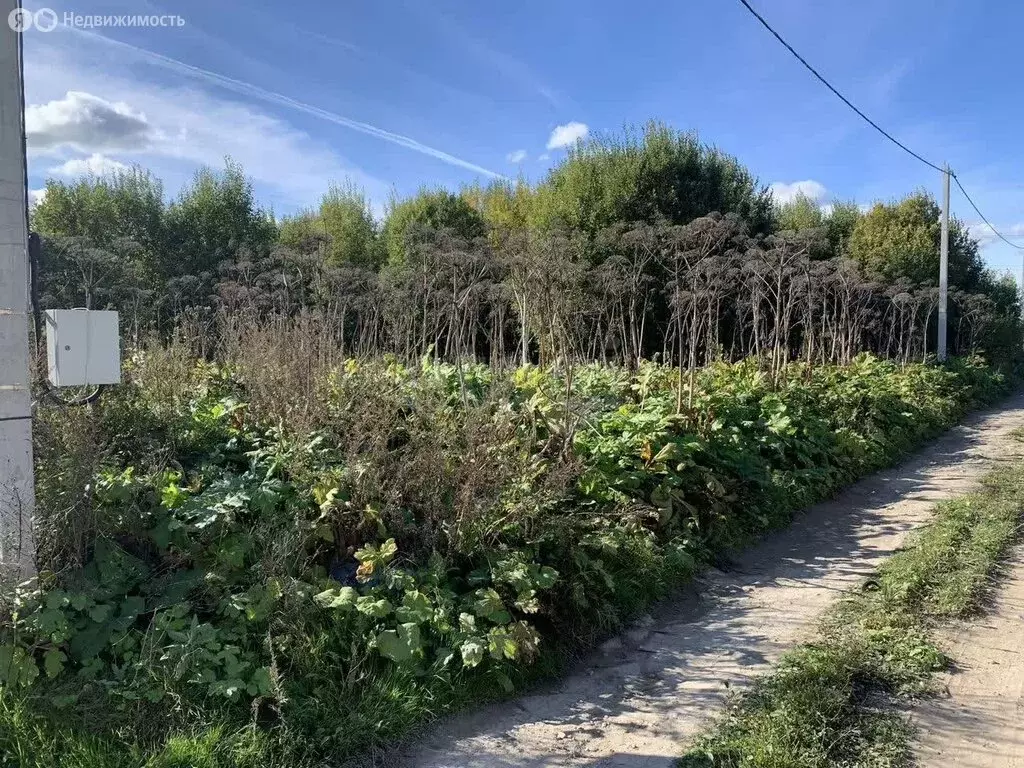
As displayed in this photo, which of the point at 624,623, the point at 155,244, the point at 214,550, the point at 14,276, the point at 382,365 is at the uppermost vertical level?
the point at 155,244

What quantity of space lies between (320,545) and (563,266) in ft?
12.0

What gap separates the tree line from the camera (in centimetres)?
750

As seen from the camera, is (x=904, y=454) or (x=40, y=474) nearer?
(x=40, y=474)

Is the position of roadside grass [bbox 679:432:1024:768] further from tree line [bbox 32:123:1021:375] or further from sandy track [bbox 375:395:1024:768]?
tree line [bbox 32:123:1021:375]

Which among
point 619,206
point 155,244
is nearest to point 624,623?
point 619,206

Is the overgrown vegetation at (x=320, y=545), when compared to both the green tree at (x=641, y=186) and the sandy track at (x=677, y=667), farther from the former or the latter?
the green tree at (x=641, y=186)

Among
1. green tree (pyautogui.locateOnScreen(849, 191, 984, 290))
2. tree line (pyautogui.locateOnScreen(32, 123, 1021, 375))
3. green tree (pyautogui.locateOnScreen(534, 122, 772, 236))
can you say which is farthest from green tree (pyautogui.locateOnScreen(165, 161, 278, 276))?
green tree (pyautogui.locateOnScreen(849, 191, 984, 290))

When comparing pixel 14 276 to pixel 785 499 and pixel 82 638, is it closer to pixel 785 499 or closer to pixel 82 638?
pixel 82 638

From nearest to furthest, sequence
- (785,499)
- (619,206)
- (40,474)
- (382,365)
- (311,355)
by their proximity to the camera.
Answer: (40,474) → (311,355) → (382,365) → (785,499) → (619,206)

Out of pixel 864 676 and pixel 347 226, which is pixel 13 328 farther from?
pixel 347 226

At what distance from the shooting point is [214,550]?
3.59 m

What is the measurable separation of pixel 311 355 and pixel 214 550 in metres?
1.62

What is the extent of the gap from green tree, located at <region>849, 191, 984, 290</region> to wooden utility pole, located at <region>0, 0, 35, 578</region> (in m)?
20.5

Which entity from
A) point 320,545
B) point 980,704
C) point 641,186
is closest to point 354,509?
point 320,545
